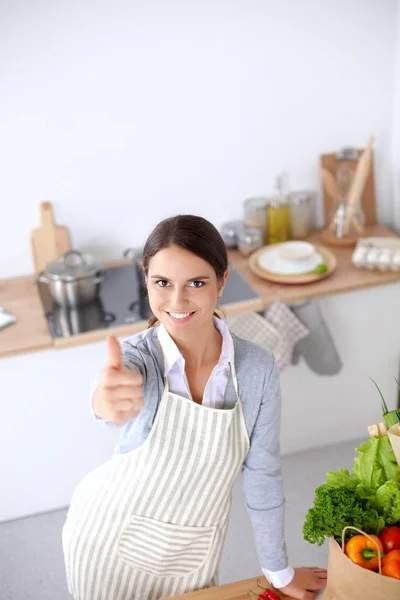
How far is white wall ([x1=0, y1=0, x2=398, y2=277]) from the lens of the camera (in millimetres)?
2479

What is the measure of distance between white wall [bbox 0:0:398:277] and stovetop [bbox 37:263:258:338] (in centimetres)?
19

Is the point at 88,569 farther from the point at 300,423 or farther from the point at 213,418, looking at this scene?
the point at 300,423

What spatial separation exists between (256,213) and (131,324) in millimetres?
712

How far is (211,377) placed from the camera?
1.43 m

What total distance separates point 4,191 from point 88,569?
1.50m

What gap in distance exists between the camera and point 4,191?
2.60 meters

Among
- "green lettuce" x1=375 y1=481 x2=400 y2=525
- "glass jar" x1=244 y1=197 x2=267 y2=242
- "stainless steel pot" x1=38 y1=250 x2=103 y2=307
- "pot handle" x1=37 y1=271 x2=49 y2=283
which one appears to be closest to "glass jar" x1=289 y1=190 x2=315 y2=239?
"glass jar" x1=244 y1=197 x2=267 y2=242

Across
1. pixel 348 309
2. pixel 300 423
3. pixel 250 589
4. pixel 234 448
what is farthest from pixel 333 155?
pixel 250 589

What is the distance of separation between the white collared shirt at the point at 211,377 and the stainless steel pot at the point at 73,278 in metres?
1.12

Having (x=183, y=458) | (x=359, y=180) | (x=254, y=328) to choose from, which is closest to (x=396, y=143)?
(x=359, y=180)

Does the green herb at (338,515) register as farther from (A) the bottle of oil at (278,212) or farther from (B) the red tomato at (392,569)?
(A) the bottle of oil at (278,212)

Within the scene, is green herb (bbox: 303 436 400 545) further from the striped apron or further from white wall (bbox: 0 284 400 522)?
white wall (bbox: 0 284 400 522)

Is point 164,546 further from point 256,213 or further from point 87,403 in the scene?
point 256,213

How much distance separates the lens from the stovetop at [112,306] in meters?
2.45
